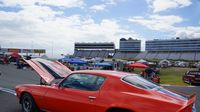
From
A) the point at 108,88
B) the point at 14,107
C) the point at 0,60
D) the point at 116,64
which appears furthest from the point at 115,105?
the point at 0,60

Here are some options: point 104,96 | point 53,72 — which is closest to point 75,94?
point 104,96

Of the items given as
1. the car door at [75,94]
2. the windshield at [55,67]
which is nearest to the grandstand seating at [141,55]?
the windshield at [55,67]

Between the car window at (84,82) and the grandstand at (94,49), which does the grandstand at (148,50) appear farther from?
the car window at (84,82)

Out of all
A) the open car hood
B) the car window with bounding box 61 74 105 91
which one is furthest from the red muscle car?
the open car hood

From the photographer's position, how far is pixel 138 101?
19.4 feet

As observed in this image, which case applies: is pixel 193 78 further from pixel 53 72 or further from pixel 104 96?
pixel 104 96

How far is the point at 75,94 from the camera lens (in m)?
6.85

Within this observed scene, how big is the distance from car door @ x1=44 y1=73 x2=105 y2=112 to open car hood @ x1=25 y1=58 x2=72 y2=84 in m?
1.24

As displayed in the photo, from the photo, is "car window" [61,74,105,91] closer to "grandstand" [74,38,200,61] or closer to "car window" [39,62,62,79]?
"car window" [39,62,62,79]

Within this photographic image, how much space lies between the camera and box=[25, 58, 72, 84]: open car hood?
886cm

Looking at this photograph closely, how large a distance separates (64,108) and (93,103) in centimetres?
98

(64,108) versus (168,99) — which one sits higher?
(168,99)

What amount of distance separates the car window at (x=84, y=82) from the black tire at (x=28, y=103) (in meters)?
1.21

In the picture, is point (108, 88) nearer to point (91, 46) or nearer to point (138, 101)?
point (138, 101)
